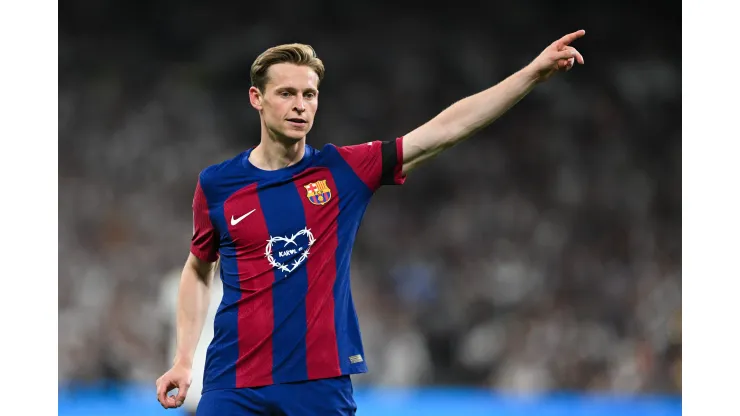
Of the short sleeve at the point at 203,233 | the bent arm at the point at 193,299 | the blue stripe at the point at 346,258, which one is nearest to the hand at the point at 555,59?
the blue stripe at the point at 346,258

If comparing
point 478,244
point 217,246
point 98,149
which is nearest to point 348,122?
point 478,244

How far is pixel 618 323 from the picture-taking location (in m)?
10.5

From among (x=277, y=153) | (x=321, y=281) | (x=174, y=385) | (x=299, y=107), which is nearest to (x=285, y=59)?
(x=299, y=107)

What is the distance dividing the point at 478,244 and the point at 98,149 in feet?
15.9

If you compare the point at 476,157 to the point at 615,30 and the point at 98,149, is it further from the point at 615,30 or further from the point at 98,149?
the point at 98,149

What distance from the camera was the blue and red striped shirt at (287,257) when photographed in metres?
3.39

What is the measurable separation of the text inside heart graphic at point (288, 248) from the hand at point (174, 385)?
56 cm

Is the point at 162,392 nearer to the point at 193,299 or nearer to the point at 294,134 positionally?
the point at 193,299

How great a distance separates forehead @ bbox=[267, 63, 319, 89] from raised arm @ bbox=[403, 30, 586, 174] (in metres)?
0.43

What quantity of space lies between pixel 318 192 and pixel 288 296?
0.42 metres

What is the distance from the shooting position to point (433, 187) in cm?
1189

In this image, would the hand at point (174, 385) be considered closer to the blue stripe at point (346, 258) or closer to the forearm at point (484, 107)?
the blue stripe at point (346, 258)

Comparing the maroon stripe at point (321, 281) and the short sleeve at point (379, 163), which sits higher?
the short sleeve at point (379, 163)

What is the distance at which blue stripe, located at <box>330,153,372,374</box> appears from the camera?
3.43 meters
